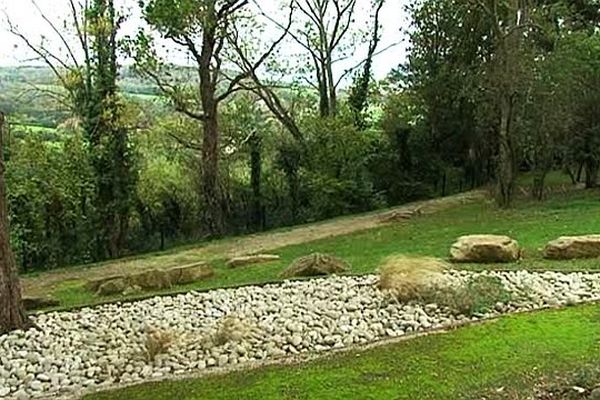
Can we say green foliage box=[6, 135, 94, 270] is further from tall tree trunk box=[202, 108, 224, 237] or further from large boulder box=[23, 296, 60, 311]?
large boulder box=[23, 296, 60, 311]

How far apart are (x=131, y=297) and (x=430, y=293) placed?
3689 millimetres

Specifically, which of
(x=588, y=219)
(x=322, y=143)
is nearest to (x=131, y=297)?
(x=588, y=219)

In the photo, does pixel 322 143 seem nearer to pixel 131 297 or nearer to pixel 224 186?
pixel 224 186

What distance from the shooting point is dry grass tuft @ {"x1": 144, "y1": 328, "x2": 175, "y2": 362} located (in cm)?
523

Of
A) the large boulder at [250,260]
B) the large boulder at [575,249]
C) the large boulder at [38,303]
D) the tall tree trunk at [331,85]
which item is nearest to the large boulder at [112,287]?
the large boulder at [38,303]

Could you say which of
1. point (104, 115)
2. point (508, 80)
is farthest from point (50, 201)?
point (508, 80)

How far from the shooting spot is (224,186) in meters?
18.0

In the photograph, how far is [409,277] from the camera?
21.4 ft

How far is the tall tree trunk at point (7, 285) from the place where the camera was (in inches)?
253

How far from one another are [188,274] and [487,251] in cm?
370

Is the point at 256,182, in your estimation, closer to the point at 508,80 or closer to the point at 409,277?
the point at 508,80

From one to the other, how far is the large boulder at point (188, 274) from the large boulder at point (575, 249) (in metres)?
4.21

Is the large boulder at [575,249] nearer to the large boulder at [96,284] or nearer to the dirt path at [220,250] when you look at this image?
the dirt path at [220,250]

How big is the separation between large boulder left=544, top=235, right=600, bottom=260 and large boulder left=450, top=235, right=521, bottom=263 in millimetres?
416
